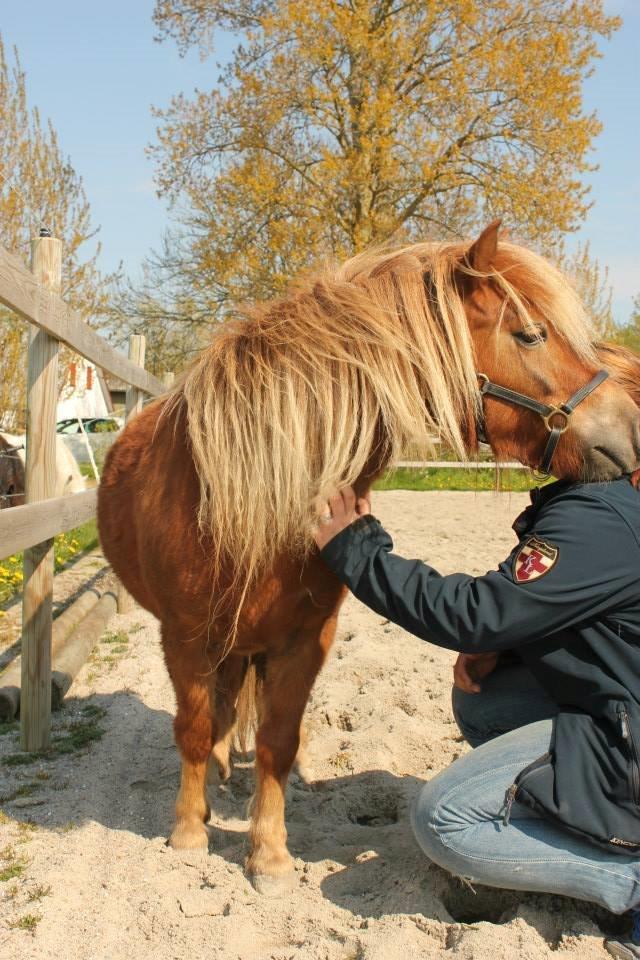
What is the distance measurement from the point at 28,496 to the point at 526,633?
2263 millimetres

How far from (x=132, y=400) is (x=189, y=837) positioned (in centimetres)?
403

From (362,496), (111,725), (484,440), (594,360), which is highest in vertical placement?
(594,360)

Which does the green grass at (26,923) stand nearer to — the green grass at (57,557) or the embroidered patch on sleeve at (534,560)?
the embroidered patch on sleeve at (534,560)

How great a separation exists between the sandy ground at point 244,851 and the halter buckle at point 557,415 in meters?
0.56

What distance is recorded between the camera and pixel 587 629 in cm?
193

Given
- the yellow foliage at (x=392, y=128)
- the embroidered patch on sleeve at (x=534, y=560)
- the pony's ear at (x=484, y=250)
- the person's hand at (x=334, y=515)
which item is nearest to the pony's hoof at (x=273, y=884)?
the person's hand at (x=334, y=515)

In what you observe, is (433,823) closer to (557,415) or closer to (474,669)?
(474,669)

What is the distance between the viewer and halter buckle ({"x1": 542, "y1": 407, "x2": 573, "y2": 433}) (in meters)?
1.83

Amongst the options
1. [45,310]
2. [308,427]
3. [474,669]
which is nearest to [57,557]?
[45,310]

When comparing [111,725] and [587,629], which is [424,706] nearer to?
[111,725]

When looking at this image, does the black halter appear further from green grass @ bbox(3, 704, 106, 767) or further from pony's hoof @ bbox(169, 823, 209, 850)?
green grass @ bbox(3, 704, 106, 767)

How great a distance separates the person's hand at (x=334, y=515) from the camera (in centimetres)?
199

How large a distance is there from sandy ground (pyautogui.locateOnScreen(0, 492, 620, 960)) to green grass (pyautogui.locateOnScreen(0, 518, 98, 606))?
168 cm

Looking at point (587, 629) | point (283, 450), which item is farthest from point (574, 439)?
point (283, 450)
